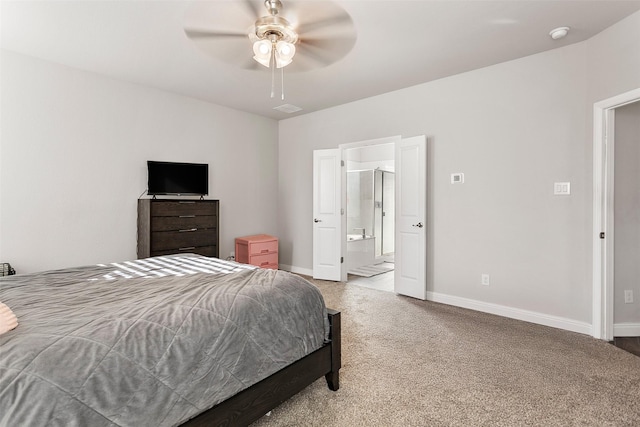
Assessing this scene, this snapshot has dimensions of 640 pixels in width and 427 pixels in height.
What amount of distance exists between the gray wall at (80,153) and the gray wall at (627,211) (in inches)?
184

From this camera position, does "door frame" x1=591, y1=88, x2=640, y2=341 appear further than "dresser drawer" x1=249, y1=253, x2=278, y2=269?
No

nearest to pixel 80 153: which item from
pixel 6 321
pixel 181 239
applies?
pixel 181 239

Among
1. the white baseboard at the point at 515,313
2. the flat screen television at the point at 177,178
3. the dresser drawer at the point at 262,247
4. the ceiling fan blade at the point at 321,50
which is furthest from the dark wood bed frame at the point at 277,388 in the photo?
the flat screen television at the point at 177,178

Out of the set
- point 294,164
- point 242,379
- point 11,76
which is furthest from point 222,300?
point 294,164

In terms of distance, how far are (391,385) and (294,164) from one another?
404cm

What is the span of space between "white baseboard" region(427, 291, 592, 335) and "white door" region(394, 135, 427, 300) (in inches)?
10.1

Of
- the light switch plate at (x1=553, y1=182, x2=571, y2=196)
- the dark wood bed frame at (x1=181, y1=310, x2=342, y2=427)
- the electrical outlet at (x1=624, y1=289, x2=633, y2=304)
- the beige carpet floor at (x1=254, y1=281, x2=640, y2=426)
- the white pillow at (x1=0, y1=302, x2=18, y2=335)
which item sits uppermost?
the light switch plate at (x1=553, y1=182, x2=571, y2=196)

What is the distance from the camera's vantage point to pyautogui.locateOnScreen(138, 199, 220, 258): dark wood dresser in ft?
12.1

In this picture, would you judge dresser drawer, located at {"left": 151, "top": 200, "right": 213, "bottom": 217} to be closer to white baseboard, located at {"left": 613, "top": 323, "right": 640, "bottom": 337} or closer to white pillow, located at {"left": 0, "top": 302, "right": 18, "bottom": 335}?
white pillow, located at {"left": 0, "top": 302, "right": 18, "bottom": 335}

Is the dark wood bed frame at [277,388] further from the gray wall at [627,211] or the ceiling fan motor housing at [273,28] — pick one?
the gray wall at [627,211]

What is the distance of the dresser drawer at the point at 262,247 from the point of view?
466 cm

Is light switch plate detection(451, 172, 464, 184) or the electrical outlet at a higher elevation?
light switch plate detection(451, 172, 464, 184)

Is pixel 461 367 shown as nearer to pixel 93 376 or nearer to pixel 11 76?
pixel 93 376

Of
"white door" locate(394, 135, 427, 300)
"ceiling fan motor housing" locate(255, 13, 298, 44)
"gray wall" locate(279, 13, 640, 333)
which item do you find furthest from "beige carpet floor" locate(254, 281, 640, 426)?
"ceiling fan motor housing" locate(255, 13, 298, 44)
